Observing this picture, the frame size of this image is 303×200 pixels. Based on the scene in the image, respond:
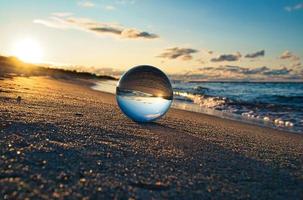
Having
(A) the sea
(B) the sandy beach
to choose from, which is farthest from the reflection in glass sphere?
(A) the sea

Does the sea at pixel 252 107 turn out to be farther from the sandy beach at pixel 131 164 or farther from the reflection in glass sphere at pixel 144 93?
the sandy beach at pixel 131 164

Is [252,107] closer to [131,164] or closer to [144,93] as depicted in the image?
[144,93]

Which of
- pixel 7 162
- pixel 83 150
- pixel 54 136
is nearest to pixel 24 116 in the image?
pixel 54 136

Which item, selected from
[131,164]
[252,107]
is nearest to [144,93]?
[131,164]

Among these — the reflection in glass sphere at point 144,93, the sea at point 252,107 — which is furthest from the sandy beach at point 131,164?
the sea at point 252,107

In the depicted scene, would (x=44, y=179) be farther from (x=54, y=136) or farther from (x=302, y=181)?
(x=302, y=181)

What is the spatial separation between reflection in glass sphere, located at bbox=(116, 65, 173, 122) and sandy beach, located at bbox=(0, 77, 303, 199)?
55cm

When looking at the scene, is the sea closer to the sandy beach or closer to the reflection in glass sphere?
the reflection in glass sphere

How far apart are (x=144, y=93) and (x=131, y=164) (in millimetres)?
2150

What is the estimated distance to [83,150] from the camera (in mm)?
2951

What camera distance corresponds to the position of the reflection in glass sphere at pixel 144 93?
4819 millimetres

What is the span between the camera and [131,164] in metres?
2.67

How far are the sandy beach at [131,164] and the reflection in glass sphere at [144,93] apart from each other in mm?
549

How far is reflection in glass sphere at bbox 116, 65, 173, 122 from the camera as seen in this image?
4819 mm
